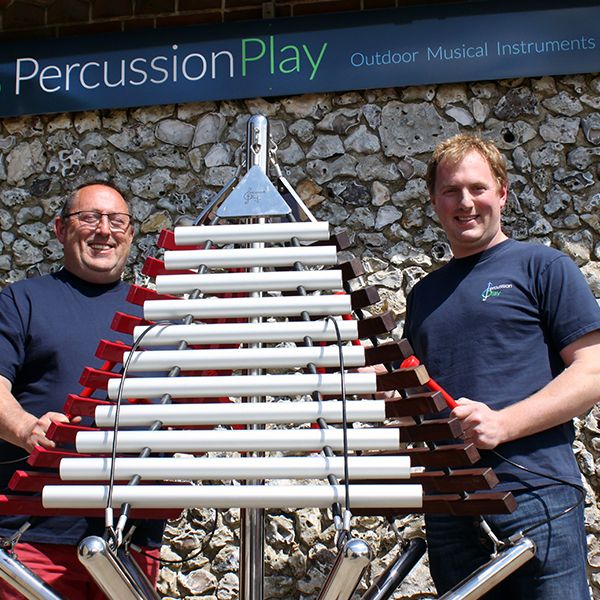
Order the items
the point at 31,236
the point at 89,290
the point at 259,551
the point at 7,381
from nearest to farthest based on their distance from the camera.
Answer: the point at 259,551 < the point at 7,381 < the point at 89,290 < the point at 31,236

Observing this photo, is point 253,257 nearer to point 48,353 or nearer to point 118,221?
point 48,353

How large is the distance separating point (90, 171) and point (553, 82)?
7.03 feet

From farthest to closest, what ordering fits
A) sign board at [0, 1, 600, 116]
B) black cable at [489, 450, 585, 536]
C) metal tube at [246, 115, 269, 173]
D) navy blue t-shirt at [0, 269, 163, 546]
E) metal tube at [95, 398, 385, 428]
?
sign board at [0, 1, 600, 116], navy blue t-shirt at [0, 269, 163, 546], metal tube at [246, 115, 269, 173], black cable at [489, 450, 585, 536], metal tube at [95, 398, 385, 428]

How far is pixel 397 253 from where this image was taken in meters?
3.91

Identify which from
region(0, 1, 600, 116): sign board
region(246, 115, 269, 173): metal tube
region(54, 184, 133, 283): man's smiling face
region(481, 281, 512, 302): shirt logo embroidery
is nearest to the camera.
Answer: region(481, 281, 512, 302): shirt logo embroidery

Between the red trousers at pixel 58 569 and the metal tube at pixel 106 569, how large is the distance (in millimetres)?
930

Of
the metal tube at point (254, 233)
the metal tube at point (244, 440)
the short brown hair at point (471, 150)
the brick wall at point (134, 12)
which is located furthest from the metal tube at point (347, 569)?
the brick wall at point (134, 12)

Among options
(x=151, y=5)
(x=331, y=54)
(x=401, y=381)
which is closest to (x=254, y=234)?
(x=401, y=381)

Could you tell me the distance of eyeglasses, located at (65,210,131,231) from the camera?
9.12 ft

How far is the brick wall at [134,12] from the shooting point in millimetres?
4188

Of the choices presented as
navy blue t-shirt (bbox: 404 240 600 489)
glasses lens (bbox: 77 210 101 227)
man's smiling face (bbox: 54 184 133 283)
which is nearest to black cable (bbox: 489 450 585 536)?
navy blue t-shirt (bbox: 404 240 600 489)

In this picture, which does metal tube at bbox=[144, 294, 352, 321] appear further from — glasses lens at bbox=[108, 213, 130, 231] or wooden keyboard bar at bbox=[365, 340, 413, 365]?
glasses lens at bbox=[108, 213, 130, 231]

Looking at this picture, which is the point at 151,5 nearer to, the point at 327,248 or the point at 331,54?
the point at 331,54

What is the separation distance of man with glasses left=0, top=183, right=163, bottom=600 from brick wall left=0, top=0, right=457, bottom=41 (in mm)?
1723
